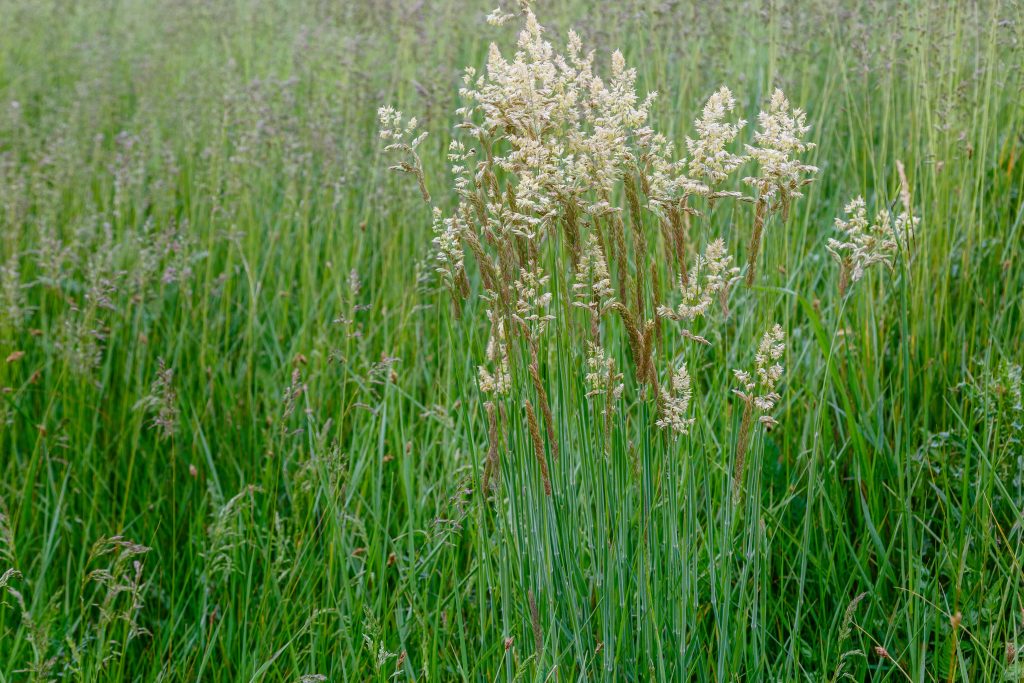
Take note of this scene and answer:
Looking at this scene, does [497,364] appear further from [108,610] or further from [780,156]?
[108,610]

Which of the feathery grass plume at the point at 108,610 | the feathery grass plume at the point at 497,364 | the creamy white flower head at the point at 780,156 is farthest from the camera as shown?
the feathery grass plume at the point at 108,610

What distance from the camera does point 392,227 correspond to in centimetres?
312

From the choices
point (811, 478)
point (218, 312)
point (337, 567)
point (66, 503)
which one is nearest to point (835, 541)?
point (811, 478)

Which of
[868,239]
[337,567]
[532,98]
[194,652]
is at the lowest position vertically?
[194,652]

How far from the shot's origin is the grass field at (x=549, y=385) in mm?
1509

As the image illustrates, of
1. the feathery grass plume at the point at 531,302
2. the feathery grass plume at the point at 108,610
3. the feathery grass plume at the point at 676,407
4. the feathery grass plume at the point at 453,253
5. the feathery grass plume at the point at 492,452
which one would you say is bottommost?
the feathery grass plume at the point at 108,610

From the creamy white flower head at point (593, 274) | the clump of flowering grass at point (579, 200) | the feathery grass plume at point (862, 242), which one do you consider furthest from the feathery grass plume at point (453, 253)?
the feathery grass plume at point (862, 242)

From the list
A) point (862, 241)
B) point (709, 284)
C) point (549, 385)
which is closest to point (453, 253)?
point (549, 385)

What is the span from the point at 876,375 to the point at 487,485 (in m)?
1.03

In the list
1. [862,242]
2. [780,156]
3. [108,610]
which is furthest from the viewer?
[108,610]

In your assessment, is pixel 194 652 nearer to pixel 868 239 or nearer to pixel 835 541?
pixel 835 541

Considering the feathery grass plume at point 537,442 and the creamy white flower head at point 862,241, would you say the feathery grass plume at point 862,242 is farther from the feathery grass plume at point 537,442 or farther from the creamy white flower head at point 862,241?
the feathery grass plume at point 537,442

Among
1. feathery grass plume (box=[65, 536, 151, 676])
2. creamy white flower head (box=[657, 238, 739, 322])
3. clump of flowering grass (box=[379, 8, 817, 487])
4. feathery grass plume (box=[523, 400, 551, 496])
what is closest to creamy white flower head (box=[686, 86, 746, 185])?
clump of flowering grass (box=[379, 8, 817, 487])

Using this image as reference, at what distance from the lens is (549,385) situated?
5.21 feet
